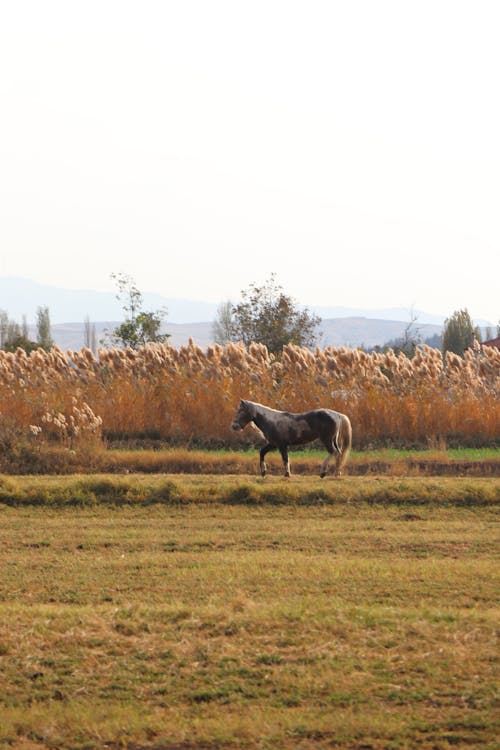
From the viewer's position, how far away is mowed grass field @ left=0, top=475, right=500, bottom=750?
6074 mm

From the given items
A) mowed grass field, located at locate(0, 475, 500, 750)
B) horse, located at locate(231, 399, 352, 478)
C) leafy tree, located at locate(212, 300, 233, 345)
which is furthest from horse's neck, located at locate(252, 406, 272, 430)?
leafy tree, located at locate(212, 300, 233, 345)

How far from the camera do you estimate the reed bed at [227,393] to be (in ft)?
63.0

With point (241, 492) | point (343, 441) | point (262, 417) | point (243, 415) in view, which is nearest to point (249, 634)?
point (241, 492)

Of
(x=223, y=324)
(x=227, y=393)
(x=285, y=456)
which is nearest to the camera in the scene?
(x=285, y=456)

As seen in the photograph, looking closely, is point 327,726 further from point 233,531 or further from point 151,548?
point 233,531

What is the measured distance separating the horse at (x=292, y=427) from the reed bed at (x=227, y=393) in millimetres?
3306

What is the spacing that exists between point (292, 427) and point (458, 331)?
41.4m

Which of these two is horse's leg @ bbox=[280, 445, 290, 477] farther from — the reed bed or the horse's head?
the reed bed

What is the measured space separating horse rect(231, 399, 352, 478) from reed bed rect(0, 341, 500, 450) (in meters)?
3.31

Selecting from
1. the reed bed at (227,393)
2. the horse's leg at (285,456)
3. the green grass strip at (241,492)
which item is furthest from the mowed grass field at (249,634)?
the reed bed at (227,393)

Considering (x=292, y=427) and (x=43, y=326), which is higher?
(x=43, y=326)

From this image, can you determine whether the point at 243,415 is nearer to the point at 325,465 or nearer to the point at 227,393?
the point at 325,465

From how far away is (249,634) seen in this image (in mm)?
7434

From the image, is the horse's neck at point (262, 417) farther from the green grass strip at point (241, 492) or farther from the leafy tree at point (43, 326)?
the leafy tree at point (43, 326)
